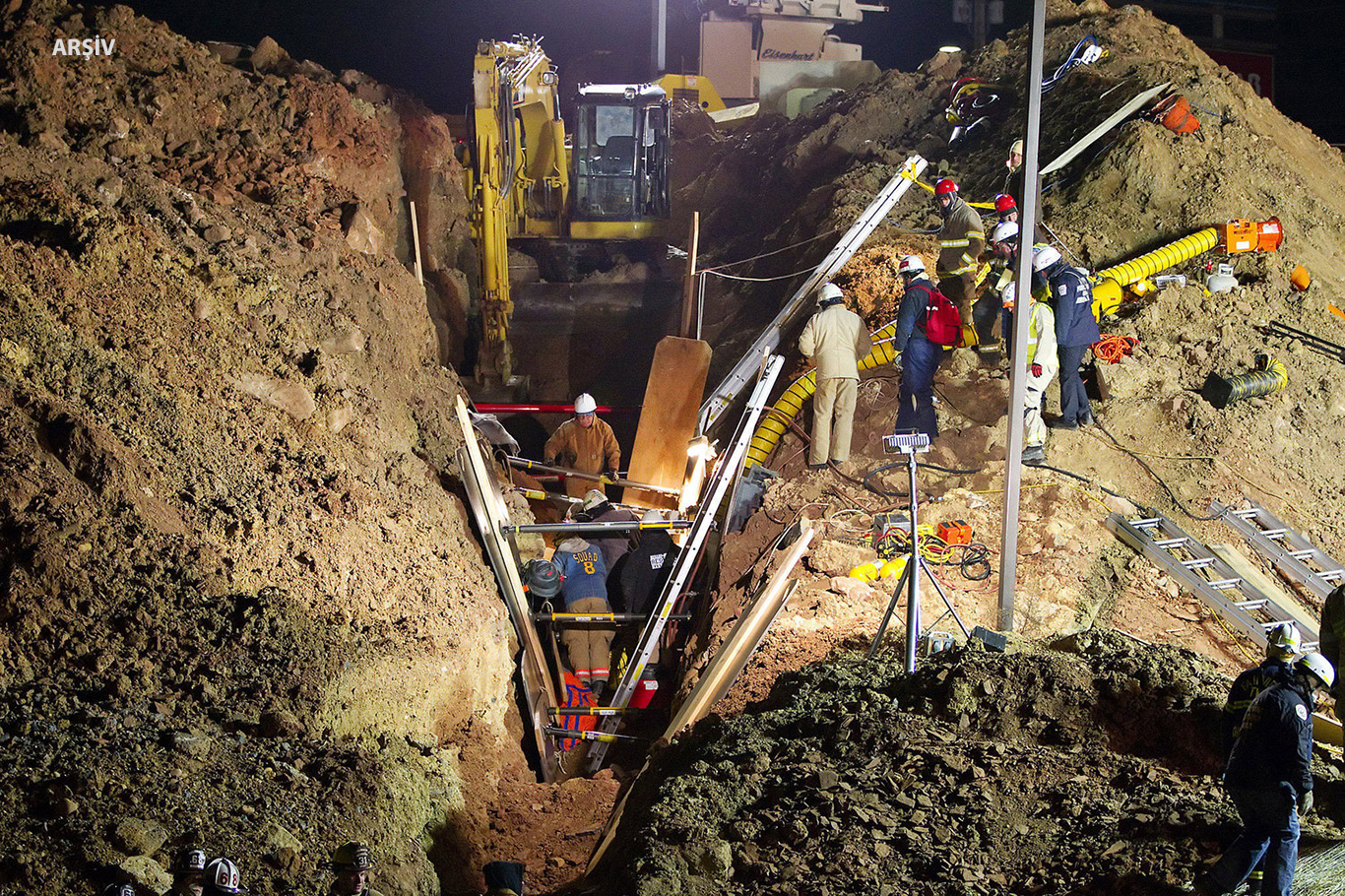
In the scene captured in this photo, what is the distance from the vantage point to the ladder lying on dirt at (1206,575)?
752cm

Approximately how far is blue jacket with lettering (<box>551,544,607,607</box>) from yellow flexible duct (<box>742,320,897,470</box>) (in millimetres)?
2007

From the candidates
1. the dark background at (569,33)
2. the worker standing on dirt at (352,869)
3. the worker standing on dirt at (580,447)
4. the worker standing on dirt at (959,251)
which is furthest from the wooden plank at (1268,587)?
the dark background at (569,33)

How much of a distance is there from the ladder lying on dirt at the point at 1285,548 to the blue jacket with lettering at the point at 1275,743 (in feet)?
11.5

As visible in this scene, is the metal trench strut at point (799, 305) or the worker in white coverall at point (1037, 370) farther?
the metal trench strut at point (799, 305)

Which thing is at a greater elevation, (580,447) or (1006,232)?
(1006,232)

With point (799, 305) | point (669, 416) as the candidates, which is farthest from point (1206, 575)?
point (669, 416)

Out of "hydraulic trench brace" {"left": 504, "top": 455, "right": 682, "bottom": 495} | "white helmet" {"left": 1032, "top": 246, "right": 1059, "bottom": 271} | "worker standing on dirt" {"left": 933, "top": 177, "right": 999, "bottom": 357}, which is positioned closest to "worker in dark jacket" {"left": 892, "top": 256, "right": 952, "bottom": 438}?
"white helmet" {"left": 1032, "top": 246, "right": 1059, "bottom": 271}

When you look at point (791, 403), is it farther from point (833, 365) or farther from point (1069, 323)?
point (1069, 323)

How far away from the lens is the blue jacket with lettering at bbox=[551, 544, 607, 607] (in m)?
9.64

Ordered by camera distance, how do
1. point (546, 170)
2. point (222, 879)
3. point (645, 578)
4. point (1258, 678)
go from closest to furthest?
point (222, 879) < point (1258, 678) < point (645, 578) < point (546, 170)

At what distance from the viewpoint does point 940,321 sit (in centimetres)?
999

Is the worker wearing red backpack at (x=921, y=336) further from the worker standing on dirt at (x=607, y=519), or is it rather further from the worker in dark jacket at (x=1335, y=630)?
the worker in dark jacket at (x=1335, y=630)

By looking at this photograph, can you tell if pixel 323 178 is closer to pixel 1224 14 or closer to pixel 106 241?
pixel 106 241

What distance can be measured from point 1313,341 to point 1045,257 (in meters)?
3.24
